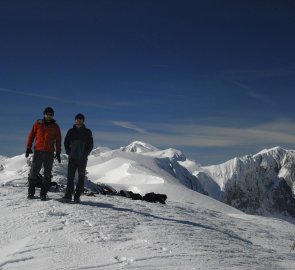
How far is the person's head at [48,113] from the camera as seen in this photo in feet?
42.5

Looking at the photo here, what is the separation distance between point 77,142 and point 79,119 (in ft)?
2.33

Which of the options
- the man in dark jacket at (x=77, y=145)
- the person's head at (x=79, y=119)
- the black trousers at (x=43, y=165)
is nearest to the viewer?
the person's head at (x=79, y=119)

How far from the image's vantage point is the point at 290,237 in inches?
655

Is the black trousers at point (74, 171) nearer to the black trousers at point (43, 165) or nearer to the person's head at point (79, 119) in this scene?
the black trousers at point (43, 165)

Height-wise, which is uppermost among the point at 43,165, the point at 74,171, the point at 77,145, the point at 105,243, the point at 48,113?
the point at 48,113

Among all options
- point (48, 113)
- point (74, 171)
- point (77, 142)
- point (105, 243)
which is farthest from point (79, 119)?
point (105, 243)

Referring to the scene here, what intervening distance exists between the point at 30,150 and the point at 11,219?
3.12 metres

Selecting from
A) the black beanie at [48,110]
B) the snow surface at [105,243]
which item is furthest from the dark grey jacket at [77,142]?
the snow surface at [105,243]

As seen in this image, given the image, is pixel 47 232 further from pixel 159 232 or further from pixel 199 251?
pixel 199 251

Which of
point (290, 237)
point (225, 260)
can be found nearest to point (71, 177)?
point (225, 260)

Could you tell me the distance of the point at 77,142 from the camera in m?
13.1

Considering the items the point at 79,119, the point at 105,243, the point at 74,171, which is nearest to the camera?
the point at 105,243

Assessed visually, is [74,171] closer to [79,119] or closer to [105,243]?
[79,119]

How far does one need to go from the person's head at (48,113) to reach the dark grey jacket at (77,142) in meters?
0.72
